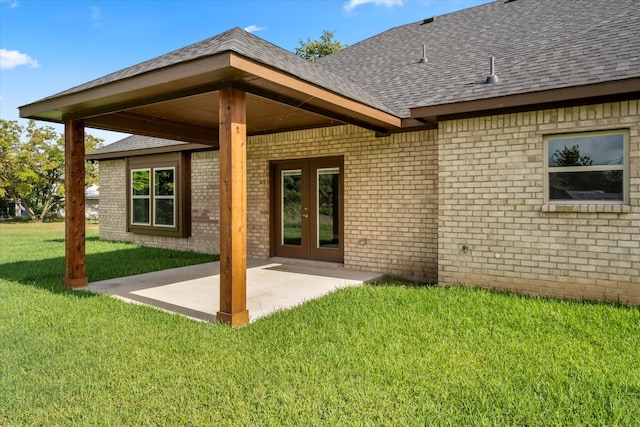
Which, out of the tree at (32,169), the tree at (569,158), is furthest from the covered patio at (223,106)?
the tree at (32,169)

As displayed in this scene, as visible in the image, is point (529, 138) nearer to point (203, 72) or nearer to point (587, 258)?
point (587, 258)

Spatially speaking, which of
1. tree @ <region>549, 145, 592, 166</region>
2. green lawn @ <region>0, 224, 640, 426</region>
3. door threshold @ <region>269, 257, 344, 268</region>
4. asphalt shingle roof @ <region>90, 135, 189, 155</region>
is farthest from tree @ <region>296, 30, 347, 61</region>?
green lawn @ <region>0, 224, 640, 426</region>

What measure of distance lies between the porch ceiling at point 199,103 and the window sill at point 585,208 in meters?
2.68

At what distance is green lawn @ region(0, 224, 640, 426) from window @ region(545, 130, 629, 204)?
153 centimetres

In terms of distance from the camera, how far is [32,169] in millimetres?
27594

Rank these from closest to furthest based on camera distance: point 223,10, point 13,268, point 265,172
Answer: point 13,268 < point 265,172 < point 223,10

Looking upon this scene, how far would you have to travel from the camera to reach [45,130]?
2902 centimetres

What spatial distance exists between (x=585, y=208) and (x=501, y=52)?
3623mm

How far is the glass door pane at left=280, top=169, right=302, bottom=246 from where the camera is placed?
28.9 feet

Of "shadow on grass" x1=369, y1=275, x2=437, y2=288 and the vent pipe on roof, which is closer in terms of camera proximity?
"shadow on grass" x1=369, y1=275, x2=437, y2=288

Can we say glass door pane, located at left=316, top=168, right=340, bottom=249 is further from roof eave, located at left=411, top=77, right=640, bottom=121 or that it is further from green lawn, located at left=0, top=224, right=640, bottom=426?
green lawn, located at left=0, top=224, right=640, bottom=426

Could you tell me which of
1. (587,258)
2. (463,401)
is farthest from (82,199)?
(587,258)

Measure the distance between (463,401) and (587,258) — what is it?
377 cm

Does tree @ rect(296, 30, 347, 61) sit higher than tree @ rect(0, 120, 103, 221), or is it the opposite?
tree @ rect(296, 30, 347, 61)
